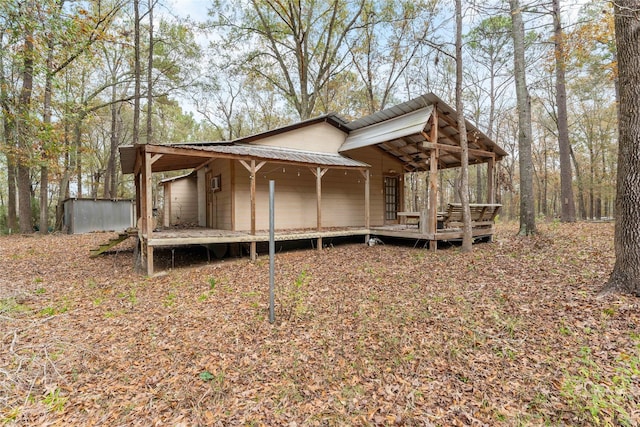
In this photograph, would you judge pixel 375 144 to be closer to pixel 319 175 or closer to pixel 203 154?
pixel 319 175

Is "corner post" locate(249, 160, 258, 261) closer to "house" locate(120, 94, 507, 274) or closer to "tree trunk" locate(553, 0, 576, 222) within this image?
"house" locate(120, 94, 507, 274)

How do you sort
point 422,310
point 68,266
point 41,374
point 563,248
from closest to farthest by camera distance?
point 41,374, point 422,310, point 563,248, point 68,266

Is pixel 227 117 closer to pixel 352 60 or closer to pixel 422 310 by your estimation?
pixel 352 60

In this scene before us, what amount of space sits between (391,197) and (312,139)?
471 cm

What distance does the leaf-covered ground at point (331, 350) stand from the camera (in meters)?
2.59

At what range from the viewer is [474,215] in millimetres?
8891

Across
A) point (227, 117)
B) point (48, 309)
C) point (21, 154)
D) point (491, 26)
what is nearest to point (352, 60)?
point (491, 26)

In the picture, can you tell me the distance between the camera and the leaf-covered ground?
8.51 ft

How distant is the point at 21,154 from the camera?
12039 millimetres

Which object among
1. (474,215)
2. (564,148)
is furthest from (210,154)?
(564,148)

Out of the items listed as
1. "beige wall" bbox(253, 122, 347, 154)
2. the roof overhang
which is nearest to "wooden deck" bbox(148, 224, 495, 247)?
the roof overhang

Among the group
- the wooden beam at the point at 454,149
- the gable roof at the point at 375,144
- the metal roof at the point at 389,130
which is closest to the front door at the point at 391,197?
the gable roof at the point at 375,144

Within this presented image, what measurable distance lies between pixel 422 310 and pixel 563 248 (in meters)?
5.14

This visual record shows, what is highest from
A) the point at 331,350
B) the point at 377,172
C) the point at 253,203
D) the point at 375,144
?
the point at 375,144
